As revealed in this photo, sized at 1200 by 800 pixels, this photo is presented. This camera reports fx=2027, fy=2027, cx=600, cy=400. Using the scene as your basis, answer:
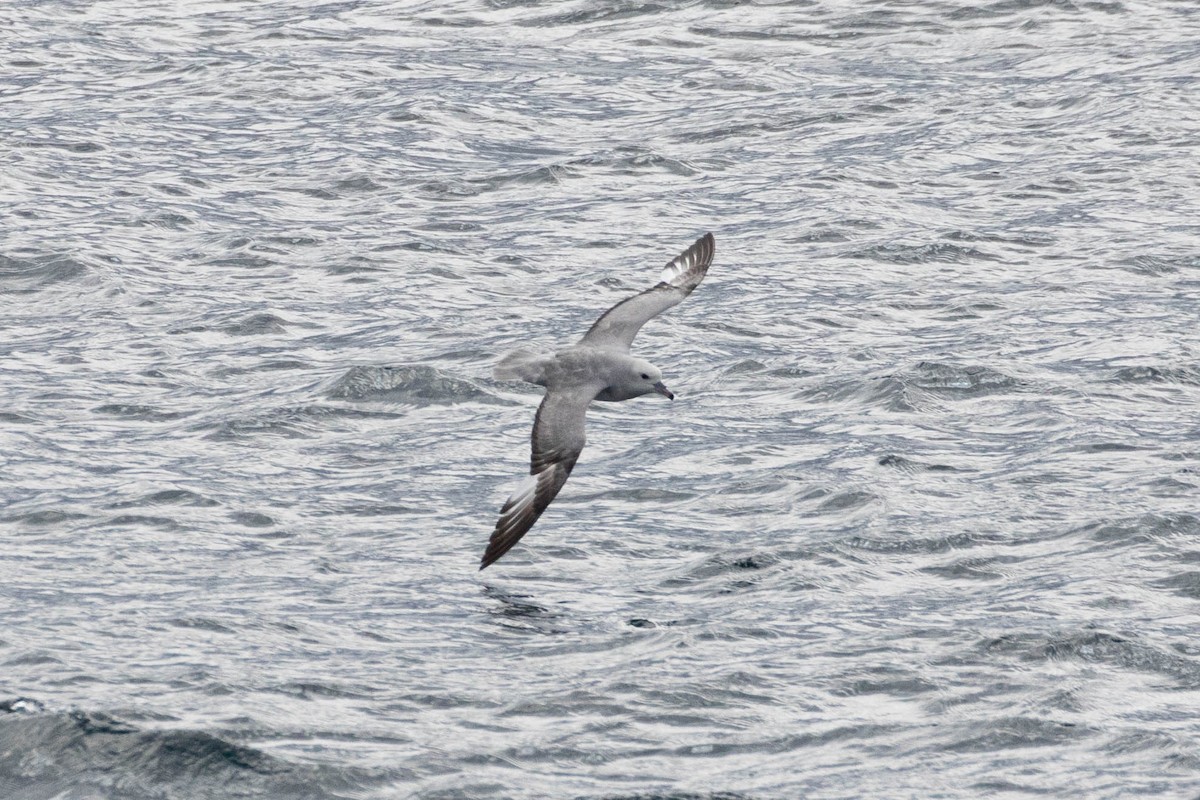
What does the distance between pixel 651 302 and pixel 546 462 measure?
8.09 feet

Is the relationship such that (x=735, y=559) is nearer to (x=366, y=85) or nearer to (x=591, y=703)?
(x=591, y=703)

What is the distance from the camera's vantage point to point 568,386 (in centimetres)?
1407

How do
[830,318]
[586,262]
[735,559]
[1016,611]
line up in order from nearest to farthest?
[1016,611] < [735,559] < [830,318] < [586,262]

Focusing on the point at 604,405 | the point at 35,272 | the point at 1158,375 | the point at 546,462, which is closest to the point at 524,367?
the point at 546,462

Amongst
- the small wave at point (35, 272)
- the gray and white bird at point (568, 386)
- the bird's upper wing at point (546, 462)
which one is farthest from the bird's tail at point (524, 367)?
the small wave at point (35, 272)

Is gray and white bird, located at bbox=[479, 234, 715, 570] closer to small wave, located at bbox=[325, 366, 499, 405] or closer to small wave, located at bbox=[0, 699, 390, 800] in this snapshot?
small wave, located at bbox=[325, 366, 499, 405]

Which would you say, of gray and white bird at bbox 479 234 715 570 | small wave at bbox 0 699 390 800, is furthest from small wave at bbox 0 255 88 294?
small wave at bbox 0 699 390 800

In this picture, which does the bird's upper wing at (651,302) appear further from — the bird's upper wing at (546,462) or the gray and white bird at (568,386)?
the bird's upper wing at (546,462)

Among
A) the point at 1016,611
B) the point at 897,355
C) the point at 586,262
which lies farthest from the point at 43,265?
the point at 1016,611

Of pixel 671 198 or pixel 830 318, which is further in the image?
pixel 671 198

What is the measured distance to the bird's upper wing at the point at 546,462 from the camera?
43.3 feet

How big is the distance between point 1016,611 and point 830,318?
6544 mm

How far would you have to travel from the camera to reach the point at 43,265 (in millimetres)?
19969

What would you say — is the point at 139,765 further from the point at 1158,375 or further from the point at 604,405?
the point at 1158,375
